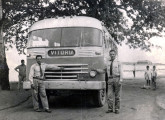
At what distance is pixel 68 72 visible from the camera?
1086 centimetres

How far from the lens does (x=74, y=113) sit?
410 inches

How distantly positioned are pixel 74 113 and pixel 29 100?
375cm

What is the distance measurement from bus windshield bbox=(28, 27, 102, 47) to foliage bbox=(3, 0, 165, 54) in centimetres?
671

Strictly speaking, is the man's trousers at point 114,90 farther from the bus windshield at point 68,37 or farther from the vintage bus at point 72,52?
the bus windshield at point 68,37

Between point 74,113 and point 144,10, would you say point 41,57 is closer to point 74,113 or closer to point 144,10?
point 74,113

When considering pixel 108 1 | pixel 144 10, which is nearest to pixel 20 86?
pixel 108 1

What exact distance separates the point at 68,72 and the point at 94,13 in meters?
9.73

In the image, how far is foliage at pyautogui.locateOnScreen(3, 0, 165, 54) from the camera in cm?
1916

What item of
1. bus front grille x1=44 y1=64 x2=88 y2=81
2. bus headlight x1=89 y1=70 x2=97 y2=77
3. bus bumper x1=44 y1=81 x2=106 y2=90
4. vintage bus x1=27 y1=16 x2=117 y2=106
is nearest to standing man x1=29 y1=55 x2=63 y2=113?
vintage bus x1=27 y1=16 x2=117 y2=106

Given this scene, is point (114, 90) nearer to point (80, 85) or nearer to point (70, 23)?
point (80, 85)

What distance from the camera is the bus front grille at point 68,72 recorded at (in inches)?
427

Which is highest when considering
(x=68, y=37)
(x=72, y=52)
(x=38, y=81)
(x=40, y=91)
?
(x=68, y=37)

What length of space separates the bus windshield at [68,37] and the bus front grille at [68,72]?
2.40ft

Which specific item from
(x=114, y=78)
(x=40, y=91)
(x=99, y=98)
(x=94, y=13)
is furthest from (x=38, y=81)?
(x=94, y=13)
